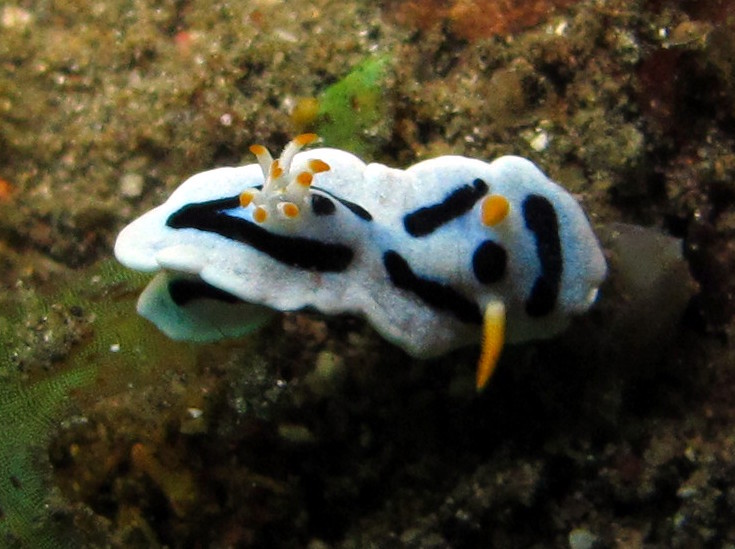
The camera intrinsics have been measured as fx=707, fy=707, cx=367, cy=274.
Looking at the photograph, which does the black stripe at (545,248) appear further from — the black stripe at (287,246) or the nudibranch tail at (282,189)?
the nudibranch tail at (282,189)

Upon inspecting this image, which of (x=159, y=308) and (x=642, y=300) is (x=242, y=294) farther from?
(x=642, y=300)

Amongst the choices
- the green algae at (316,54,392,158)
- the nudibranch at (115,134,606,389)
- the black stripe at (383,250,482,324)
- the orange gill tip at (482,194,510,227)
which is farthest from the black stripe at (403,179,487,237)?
the green algae at (316,54,392,158)

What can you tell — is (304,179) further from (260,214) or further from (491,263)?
(491,263)

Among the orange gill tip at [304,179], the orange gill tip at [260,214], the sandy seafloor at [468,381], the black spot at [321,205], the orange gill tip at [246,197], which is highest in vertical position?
the orange gill tip at [304,179]

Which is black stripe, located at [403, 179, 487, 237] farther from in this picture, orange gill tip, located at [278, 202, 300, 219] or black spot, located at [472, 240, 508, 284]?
orange gill tip, located at [278, 202, 300, 219]

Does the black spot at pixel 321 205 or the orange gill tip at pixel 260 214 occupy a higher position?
the orange gill tip at pixel 260 214

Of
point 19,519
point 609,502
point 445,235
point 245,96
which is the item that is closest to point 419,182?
point 445,235

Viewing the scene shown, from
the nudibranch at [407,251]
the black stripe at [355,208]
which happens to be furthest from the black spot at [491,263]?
the black stripe at [355,208]
